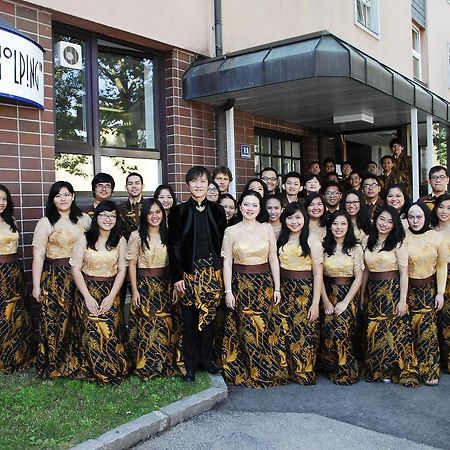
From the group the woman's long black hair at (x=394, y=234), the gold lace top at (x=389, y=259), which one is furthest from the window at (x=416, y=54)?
the gold lace top at (x=389, y=259)

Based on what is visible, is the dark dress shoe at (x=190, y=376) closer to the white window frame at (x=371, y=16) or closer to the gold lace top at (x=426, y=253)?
the gold lace top at (x=426, y=253)

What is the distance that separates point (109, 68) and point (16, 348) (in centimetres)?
338

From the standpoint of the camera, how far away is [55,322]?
459 cm

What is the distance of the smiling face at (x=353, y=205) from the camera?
5.09 metres

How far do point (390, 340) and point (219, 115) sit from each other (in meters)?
3.91

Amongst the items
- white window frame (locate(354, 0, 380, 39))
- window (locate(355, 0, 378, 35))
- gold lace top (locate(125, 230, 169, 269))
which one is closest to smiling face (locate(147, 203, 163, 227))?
gold lace top (locate(125, 230, 169, 269))

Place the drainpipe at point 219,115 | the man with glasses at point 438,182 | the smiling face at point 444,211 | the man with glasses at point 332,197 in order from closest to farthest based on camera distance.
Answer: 1. the smiling face at point 444,211
2. the man with glasses at point 438,182
3. the man with glasses at point 332,197
4. the drainpipe at point 219,115

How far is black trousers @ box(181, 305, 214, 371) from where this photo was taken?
14.7ft

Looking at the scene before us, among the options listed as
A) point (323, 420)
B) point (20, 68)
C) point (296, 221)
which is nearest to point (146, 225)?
point (296, 221)

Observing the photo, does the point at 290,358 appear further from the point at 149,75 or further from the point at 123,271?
the point at 149,75

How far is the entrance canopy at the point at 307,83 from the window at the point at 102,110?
62 centimetres

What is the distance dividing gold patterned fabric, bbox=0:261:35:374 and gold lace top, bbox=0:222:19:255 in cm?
11

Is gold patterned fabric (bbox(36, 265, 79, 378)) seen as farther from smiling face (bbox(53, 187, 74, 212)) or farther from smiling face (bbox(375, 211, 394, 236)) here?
smiling face (bbox(375, 211, 394, 236))

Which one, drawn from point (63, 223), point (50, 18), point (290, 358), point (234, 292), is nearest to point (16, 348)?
point (63, 223)
